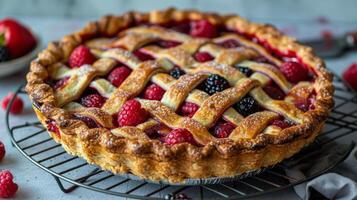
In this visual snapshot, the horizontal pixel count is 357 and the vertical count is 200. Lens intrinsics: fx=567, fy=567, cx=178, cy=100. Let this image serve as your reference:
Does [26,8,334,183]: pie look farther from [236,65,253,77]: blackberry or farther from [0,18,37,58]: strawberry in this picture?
[0,18,37,58]: strawberry

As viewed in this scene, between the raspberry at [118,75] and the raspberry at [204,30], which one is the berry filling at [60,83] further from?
the raspberry at [204,30]

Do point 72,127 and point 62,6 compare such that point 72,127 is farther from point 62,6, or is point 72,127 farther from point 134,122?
point 62,6

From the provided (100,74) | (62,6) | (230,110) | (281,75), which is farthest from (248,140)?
(62,6)

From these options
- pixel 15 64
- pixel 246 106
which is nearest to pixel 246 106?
pixel 246 106

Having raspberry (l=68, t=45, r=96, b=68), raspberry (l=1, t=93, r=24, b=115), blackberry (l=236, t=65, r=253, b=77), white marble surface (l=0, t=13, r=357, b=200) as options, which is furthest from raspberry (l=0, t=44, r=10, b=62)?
blackberry (l=236, t=65, r=253, b=77)

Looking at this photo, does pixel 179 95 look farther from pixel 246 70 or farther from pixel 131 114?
pixel 246 70

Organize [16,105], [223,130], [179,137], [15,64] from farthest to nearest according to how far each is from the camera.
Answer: [15,64]
[16,105]
[223,130]
[179,137]

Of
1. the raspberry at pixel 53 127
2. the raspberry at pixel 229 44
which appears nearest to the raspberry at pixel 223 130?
the raspberry at pixel 53 127
